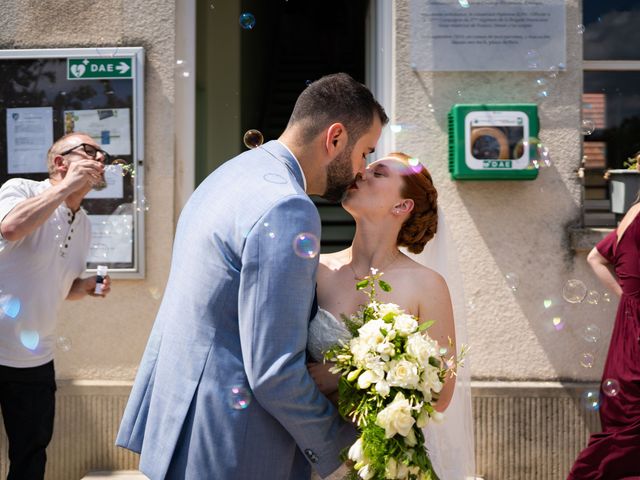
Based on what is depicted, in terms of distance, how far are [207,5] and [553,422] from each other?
4306mm

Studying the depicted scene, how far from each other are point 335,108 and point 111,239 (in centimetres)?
299

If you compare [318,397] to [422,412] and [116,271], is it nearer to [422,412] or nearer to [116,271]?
[422,412]

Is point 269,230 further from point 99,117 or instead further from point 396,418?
point 99,117

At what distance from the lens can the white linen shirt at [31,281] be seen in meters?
3.54

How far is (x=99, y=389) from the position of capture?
4824 millimetres

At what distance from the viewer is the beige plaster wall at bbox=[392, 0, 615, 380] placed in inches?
191

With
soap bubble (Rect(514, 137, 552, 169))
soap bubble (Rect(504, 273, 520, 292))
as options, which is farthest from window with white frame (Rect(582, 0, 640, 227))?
soap bubble (Rect(504, 273, 520, 292))

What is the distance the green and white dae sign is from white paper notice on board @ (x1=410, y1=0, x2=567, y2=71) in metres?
1.99

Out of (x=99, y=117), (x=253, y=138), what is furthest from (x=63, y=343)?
(x=253, y=138)

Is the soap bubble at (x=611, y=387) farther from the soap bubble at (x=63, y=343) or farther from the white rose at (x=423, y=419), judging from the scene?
the soap bubble at (x=63, y=343)

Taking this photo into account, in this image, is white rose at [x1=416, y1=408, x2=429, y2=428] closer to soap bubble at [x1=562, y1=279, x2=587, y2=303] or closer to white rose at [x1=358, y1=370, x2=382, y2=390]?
white rose at [x1=358, y1=370, x2=382, y2=390]

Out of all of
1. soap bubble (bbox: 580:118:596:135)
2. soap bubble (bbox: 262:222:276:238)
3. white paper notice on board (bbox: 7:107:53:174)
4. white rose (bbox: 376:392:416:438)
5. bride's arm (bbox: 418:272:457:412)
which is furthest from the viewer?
white paper notice on board (bbox: 7:107:53:174)

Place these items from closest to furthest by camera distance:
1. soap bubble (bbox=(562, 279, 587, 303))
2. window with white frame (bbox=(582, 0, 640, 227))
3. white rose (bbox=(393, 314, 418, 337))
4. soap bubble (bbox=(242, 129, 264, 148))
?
white rose (bbox=(393, 314, 418, 337)) < soap bubble (bbox=(242, 129, 264, 148)) < soap bubble (bbox=(562, 279, 587, 303)) < window with white frame (bbox=(582, 0, 640, 227))

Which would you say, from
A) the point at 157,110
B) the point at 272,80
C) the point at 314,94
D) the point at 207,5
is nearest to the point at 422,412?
the point at 314,94
